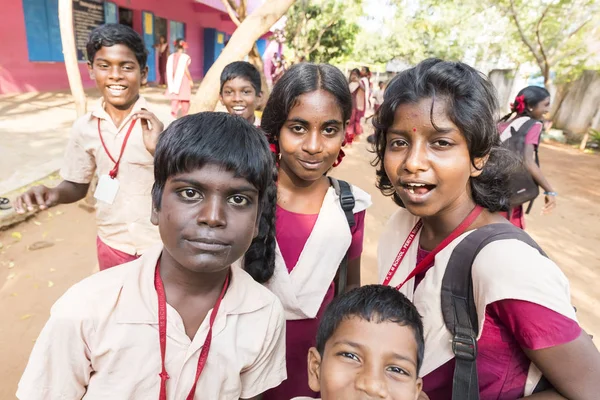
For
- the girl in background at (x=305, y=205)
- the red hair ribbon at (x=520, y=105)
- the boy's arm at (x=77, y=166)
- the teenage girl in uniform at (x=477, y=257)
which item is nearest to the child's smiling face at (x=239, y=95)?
the boy's arm at (x=77, y=166)

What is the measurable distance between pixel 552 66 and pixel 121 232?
47.3 feet

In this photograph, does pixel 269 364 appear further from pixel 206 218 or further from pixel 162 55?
pixel 162 55

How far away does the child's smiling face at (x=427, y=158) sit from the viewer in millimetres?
1173

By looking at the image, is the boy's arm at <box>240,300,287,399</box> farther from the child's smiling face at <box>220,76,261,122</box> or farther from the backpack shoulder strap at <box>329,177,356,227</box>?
the child's smiling face at <box>220,76,261,122</box>

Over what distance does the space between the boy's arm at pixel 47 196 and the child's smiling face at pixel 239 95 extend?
4.56 ft

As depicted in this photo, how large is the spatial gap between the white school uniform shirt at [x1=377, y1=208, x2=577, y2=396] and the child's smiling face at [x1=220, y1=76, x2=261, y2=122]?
229cm

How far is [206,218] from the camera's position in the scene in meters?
1.06

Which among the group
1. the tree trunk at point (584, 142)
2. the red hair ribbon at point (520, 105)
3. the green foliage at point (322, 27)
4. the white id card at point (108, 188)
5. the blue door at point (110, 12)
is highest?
the green foliage at point (322, 27)

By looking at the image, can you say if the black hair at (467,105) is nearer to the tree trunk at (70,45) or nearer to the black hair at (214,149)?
the black hair at (214,149)

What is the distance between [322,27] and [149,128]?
52.1 feet

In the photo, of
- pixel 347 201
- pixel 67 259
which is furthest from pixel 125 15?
pixel 347 201

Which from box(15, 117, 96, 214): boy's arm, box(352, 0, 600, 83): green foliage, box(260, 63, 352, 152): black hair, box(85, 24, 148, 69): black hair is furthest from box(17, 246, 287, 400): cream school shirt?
box(352, 0, 600, 83): green foliage

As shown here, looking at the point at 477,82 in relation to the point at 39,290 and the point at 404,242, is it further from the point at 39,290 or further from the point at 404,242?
the point at 39,290

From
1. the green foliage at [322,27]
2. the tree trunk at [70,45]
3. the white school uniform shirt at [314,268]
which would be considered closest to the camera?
the white school uniform shirt at [314,268]
